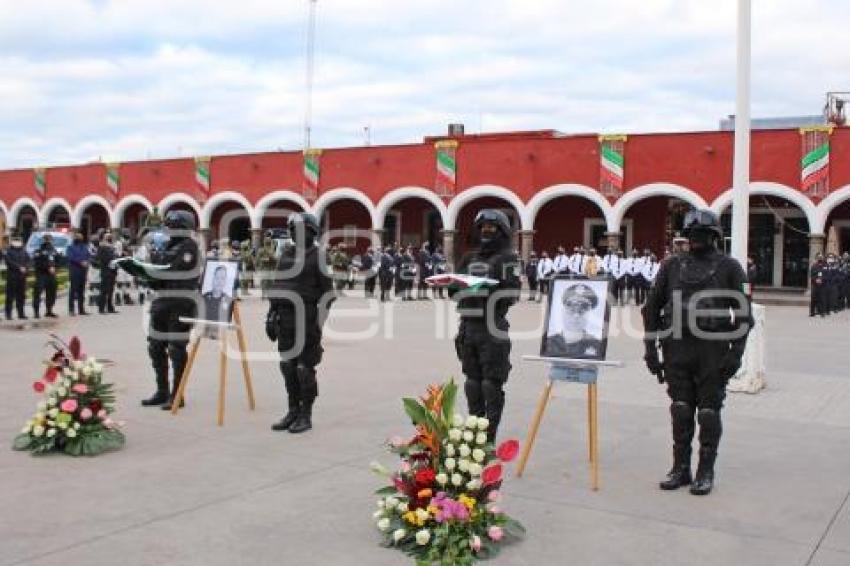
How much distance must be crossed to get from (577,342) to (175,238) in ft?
14.0

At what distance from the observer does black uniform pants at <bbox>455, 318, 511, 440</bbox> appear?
249 inches

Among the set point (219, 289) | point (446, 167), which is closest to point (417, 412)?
point (219, 289)

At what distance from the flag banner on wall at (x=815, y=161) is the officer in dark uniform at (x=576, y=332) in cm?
2349

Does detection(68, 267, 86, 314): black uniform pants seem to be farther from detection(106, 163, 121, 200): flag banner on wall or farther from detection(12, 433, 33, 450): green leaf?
detection(106, 163, 121, 200): flag banner on wall

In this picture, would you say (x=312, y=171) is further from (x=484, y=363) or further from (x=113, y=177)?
(x=484, y=363)

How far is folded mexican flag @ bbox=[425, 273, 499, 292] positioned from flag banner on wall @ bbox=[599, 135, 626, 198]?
2447cm

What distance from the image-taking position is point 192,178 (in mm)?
40562

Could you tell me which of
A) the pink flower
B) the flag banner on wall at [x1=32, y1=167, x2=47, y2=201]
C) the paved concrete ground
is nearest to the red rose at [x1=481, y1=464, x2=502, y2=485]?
the pink flower

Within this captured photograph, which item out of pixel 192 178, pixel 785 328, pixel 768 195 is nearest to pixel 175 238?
pixel 785 328

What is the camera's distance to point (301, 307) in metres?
7.38

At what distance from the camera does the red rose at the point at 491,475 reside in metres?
4.74

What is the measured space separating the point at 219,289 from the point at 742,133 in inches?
232

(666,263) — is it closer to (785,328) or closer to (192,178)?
(785,328)

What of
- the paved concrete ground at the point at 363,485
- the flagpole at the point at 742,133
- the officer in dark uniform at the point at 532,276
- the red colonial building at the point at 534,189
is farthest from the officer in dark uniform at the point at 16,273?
the red colonial building at the point at 534,189
